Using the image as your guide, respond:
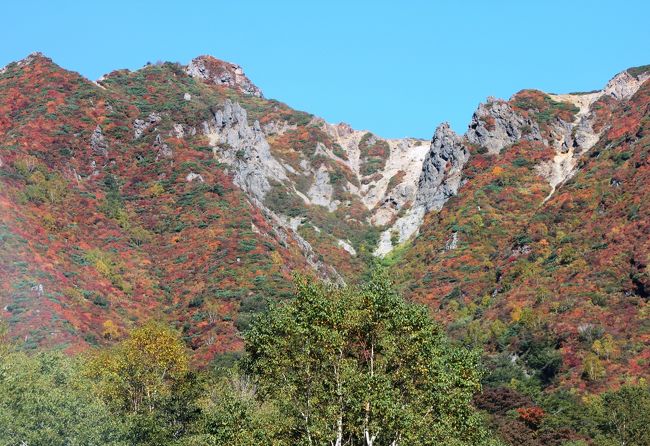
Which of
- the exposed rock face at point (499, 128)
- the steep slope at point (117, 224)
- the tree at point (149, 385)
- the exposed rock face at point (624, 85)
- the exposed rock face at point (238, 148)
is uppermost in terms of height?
the exposed rock face at point (624, 85)

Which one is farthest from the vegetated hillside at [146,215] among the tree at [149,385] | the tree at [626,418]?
the tree at [626,418]

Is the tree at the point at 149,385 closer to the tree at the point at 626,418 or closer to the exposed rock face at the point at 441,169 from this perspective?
the tree at the point at 626,418

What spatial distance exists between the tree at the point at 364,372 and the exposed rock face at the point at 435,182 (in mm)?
128571

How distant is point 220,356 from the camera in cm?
8769

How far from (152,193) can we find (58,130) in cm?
2242

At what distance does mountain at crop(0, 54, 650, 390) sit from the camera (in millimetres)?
94000

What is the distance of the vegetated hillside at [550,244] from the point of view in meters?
90.3

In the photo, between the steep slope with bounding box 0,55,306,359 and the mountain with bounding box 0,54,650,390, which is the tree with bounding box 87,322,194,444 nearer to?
the mountain with bounding box 0,54,650,390

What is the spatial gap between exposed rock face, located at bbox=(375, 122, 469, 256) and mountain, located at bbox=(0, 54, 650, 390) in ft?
1.58

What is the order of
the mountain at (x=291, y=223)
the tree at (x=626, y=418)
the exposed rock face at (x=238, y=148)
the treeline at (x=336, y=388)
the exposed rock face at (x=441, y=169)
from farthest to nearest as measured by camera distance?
the exposed rock face at (x=441, y=169), the exposed rock face at (x=238, y=148), the mountain at (x=291, y=223), the tree at (x=626, y=418), the treeline at (x=336, y=388)

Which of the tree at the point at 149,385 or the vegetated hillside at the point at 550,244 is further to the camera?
the vegetated hillside at the point at 550,244

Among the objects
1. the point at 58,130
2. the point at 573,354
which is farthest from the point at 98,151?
the point at 573,354

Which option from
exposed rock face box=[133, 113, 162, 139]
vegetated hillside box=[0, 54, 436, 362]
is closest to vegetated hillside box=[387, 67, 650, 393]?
vegetated hillside box=[0, 54, 436, 362]

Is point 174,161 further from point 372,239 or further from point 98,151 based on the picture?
point 372,239
